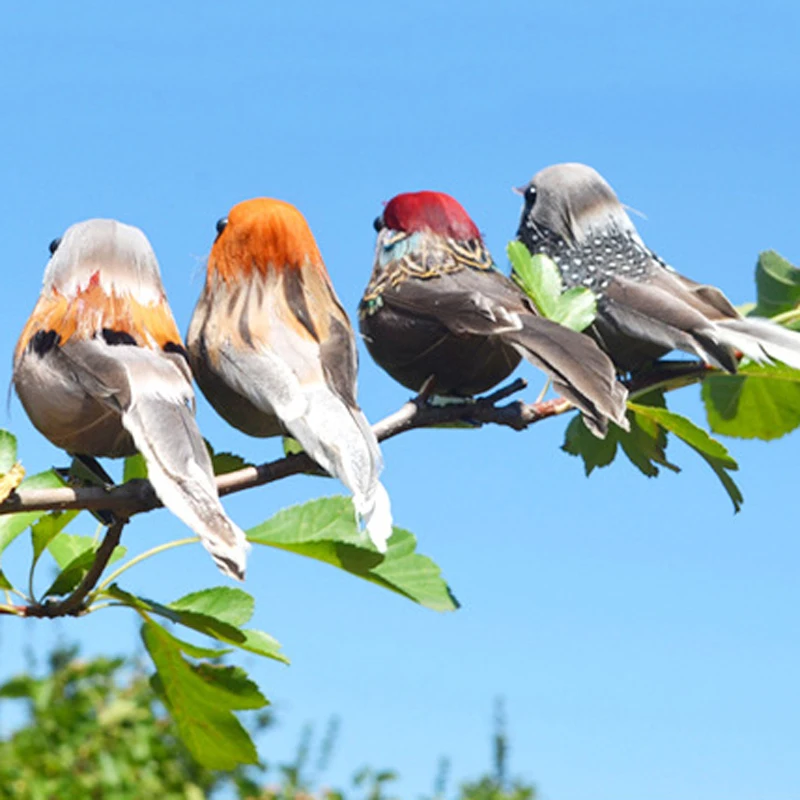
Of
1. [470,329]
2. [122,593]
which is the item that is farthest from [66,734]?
[470,329]

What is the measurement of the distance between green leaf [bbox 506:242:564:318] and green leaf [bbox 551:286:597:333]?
12 mm

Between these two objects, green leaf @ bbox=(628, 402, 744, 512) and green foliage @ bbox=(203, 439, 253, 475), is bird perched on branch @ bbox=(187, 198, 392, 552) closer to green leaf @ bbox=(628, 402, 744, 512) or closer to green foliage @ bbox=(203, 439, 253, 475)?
→ green foliage @ bbox=(203, 439, 253, 475)

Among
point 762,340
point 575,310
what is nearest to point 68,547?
point 575,310

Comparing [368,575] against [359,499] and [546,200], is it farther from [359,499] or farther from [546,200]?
[546,200]

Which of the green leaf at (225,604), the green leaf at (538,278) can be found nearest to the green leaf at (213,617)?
the green leaf at (225,604)

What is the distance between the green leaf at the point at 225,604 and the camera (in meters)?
2.14

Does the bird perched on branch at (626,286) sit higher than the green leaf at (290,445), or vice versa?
the bird perched on branch at (626,286)

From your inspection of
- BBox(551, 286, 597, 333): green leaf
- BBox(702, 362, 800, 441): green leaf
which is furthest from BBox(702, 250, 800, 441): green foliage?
BBox(551, 286, 597, 333): green leaf

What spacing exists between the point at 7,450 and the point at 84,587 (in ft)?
0.95

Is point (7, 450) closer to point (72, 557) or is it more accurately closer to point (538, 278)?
point (72, 557)

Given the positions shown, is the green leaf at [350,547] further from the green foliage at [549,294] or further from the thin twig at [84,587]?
the green foliage at [549,294]

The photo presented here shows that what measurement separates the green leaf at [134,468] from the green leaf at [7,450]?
0.18 meters

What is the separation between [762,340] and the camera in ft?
8.23

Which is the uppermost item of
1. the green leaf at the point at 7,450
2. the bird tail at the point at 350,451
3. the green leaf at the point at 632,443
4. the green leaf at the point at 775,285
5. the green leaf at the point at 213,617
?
the green leaf at the point at 775,285
